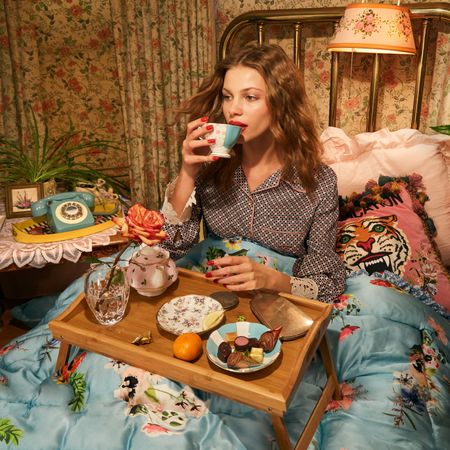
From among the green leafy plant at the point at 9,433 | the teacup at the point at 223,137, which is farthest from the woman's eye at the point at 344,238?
the green leafy plant at the point at 9,433

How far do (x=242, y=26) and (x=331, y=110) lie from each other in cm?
55

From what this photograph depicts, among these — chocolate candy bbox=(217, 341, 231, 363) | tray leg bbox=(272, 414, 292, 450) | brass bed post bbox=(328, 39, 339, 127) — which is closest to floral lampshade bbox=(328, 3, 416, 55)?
brass bed post bbox=(328, 39, 339, 127)

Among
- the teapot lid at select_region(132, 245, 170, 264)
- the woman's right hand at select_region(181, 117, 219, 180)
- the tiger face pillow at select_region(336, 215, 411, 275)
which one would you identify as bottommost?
the tiger face pillow at select_region(336, 215, 411, 275)

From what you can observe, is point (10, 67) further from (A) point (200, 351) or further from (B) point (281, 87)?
(A) point (200, 351)

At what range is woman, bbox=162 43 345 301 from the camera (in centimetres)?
146

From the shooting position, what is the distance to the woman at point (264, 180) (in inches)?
57.7

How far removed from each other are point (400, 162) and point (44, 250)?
139 cm

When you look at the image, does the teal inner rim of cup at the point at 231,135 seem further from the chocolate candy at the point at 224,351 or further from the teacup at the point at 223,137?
the chocolate candy at the point at 224,351

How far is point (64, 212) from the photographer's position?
1979 mm

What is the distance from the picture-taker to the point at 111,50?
276cm

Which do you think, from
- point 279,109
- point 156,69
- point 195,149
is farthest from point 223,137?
point 156,69

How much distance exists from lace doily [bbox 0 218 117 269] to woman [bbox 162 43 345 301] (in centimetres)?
47

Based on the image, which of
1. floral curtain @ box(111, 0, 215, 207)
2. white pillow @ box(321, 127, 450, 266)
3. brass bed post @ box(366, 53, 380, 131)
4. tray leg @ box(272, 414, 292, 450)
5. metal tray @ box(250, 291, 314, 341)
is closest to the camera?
tray leg @ box(272, 414, 292, 450)

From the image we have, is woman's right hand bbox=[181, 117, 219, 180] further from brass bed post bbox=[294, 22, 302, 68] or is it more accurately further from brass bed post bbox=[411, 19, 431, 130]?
brass bed post bbox=[411, 19, 431, 130]
